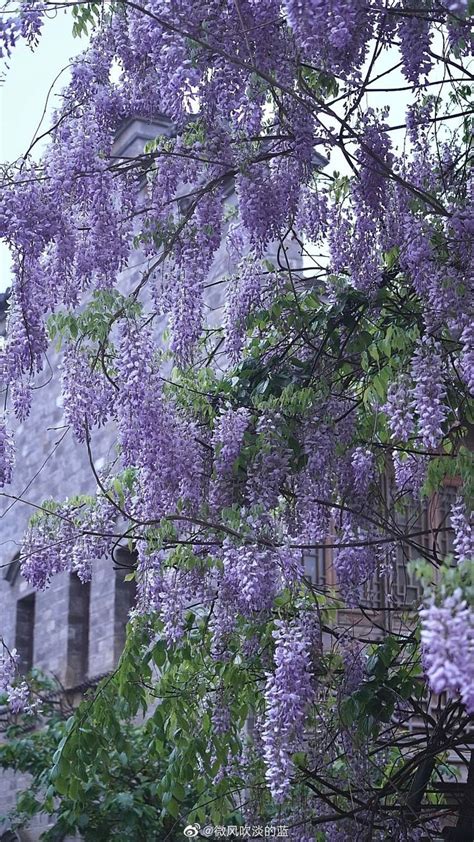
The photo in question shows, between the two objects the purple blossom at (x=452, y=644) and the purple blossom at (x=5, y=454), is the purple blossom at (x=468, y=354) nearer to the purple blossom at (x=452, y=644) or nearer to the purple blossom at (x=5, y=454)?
the purple blossom at (x=452, y=644)

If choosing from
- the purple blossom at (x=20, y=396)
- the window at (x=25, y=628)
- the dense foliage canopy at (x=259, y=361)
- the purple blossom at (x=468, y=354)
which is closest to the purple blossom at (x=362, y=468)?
the dense foliage canopy at (x=259, y=361)

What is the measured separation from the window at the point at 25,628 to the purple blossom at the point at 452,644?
10321 millimetres

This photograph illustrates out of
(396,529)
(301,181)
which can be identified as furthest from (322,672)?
(301,181)

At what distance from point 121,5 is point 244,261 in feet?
3.62

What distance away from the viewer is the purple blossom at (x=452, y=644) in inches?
89.1

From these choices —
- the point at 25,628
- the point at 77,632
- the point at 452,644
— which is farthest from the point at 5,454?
the point at 25,628

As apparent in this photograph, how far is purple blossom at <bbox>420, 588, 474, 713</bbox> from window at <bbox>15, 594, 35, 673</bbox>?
10.3 m

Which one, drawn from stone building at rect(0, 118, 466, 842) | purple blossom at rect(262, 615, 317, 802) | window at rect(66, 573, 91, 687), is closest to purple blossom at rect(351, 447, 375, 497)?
purple blossom at rect(262, 615, 317, 802)

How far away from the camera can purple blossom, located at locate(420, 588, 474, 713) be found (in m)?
2.26

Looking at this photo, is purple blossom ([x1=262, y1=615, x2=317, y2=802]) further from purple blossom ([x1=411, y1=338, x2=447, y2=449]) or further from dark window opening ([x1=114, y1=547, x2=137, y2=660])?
dark window opening ([x1=114, y1=547, x2=137, y2=660])

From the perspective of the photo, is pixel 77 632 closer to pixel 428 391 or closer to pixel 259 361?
pixel 259 361

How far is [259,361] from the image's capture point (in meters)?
4.77

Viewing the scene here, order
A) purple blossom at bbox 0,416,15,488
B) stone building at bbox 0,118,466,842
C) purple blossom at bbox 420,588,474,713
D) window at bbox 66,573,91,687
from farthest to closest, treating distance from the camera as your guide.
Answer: window at bbox 66,573,91,687 < stone building at bbox 0,118,466,842 < purple blossom at bbox 0,416,15,488 < purple blossom at bbox 420,588,474,713

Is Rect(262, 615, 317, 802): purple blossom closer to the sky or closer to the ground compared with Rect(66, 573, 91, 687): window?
closer to the ground
